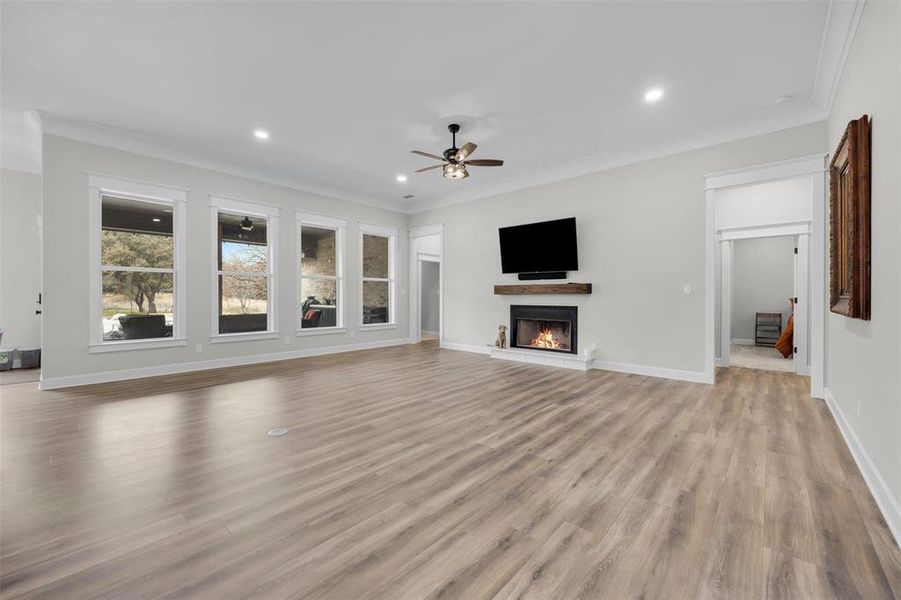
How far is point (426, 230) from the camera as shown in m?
8.13

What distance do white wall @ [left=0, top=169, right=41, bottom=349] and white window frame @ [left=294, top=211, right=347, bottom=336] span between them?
390 cm

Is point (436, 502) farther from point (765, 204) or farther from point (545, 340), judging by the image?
point (765, 204)

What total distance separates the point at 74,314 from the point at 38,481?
129 inches

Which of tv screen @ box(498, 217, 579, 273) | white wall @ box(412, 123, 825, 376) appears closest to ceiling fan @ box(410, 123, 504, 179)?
tv screen @ box(498, 217, 579, 273)

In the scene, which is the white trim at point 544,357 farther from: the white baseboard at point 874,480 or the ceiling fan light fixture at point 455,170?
the ceiling fan light fixture at point 455,170

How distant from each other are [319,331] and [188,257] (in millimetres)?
2359

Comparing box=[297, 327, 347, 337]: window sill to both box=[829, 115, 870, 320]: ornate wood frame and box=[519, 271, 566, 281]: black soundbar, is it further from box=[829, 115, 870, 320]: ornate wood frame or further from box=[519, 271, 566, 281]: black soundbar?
box=[829, 115, 870, 320]: ornate wood frame

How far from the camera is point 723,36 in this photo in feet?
9.73

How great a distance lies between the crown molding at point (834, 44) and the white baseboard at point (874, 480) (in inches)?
112

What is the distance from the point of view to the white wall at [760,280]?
782cm

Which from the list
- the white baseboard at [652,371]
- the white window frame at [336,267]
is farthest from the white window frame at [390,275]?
the white baseboard at [652,371]

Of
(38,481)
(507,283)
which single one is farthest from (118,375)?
(507,283)

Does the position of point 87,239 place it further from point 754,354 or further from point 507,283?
point 754,354

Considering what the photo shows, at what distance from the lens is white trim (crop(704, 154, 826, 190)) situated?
13.4 ft
